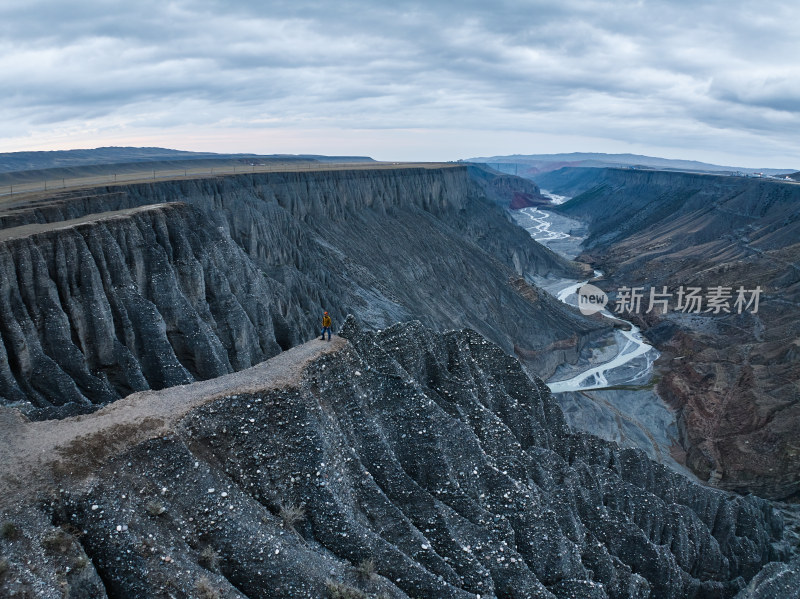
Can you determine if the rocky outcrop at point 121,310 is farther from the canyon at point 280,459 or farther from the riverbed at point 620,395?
the riverbed at point 620,395

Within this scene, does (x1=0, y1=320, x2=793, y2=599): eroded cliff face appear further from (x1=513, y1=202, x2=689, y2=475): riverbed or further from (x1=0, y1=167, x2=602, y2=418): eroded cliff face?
(x1=513, y1=202, x2=689, y2=475): riverbed

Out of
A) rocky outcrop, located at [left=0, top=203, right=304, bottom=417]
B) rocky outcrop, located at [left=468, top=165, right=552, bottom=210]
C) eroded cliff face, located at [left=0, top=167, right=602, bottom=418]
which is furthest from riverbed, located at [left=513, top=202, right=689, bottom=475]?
rocky outcrop, located at [left=468, top=165, right=552, bottom=210]

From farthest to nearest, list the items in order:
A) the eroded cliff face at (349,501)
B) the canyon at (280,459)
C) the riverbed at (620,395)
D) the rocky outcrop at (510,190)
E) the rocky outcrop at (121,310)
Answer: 1. the rocky outcrop at (510,190)
2. the riverbed at (620,395)
3. the rocky outcrop at (121,310)
4. the canyon at (280,459)
5. the eroded cliff face at (349,501)

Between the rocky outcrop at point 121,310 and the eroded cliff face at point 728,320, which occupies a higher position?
the rocky outcrop at point 121,310

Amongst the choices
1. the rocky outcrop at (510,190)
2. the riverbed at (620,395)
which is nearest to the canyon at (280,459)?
the riverbed at (620,395)

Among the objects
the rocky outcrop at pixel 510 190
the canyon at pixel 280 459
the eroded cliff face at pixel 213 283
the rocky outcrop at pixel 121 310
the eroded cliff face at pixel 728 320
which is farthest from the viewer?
the rocky outcrop at pixel 510 190

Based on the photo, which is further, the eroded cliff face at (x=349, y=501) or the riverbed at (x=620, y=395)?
the riverbed at (x=620, y=395)

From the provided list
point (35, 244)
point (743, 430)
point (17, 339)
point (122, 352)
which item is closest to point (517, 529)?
point (122, 352)

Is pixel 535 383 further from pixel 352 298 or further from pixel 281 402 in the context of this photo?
pixel 352 298
